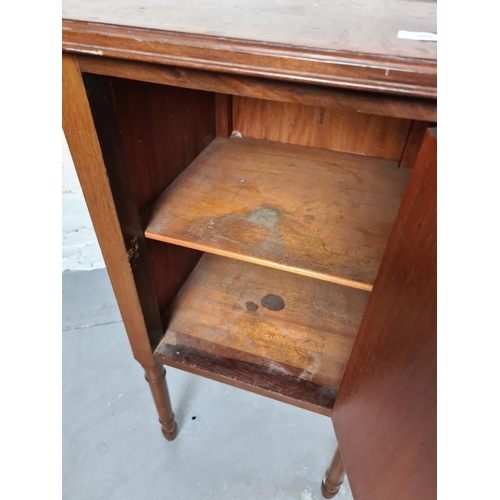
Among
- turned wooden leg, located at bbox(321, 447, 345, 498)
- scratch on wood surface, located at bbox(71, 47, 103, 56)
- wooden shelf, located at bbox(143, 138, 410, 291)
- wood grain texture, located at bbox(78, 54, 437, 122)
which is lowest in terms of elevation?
turned wooden leg, located at bbox(321, 447, 345, 498)

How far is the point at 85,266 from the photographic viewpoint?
1586 mm

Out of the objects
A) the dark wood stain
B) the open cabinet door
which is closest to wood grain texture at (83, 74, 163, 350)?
the dark wood stain

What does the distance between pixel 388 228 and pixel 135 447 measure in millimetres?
927

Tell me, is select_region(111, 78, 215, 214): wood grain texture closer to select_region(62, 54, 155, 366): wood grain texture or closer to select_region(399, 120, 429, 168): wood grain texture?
select_region(62, 54, 155, 366): wood grain texture

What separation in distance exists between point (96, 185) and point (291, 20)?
1.12 ft

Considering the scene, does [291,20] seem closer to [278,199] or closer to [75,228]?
[278,199]

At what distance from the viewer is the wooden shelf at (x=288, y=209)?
65cm

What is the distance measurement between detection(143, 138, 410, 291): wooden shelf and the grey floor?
721 mm

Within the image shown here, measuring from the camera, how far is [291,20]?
1.49 feet

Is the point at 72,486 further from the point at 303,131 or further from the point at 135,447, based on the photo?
the point at 303,131

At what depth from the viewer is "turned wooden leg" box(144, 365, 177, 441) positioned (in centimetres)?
93
